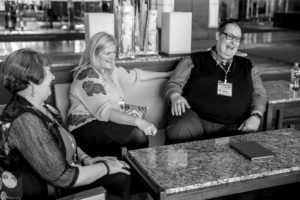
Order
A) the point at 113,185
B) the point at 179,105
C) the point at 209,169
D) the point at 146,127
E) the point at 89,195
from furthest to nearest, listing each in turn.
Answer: the point at 179,105 < the point at 146,127 < the point at 113,185 < the point at 209,169 < the point at 89,195

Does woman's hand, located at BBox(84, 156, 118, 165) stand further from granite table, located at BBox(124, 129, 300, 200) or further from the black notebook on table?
the black notebook on table

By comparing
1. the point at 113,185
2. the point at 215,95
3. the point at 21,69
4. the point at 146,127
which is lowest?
the point at 113,185

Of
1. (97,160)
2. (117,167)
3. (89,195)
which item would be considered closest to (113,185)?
(117,167)

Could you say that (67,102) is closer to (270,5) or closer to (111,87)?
(111,87)

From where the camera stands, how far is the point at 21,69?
1.57 meters

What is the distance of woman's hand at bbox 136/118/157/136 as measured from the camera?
228 centimetres

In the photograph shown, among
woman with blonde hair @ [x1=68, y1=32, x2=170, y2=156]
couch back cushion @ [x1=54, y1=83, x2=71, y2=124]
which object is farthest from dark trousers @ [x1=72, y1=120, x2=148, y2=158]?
couch back cushion @ [x1=54, y1=83, x2=71, y2=124]

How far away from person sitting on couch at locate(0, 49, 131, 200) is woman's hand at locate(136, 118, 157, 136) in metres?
0.59

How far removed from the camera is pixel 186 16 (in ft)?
10.4

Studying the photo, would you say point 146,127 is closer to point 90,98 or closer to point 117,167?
point 90,98

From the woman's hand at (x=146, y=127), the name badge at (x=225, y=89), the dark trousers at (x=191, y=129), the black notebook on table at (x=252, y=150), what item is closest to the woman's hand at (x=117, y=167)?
the woman's hand at (x=146, y=127)

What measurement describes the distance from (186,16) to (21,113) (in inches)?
79.3

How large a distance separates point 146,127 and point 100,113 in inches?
12.4

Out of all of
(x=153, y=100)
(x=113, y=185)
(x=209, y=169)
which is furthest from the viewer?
(x=153, y=100)
